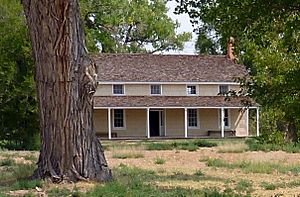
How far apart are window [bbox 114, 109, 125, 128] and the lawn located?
22786mm

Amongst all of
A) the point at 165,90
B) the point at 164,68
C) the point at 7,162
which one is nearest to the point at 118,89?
the point at 165,90

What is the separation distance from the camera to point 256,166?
60.8 feet

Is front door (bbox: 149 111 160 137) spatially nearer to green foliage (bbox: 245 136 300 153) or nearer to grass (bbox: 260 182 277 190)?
green foliage (bbox: 245 136 300 153)

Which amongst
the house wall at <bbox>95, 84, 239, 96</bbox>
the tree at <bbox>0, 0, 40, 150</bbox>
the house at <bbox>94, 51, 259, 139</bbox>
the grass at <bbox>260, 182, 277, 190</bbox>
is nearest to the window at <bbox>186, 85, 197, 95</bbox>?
the house at <bbox>94, 51, 259, 139</bbox>

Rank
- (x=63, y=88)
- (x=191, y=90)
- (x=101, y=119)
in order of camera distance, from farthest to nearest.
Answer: (x=191, y=90), (x=101, y=119), (x=63, y=88)

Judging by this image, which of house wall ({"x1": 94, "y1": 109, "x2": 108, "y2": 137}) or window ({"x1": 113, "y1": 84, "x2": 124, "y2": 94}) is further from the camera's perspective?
window ({"x1": 113, "y1": 84, "x2": 124, "y2": 94})

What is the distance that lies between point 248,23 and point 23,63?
20.9 meters

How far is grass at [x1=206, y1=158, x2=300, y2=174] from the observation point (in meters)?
17.8

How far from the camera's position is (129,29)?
54000 mm

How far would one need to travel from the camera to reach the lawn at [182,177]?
12445 mm

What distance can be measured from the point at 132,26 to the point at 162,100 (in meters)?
8.56

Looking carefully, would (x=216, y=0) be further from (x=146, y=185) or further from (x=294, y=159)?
Result: (x=294, y=159)

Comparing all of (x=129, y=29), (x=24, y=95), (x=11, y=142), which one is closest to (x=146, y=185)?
(x=24, y=95)

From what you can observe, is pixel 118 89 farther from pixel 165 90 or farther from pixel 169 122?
pixel 169 122
